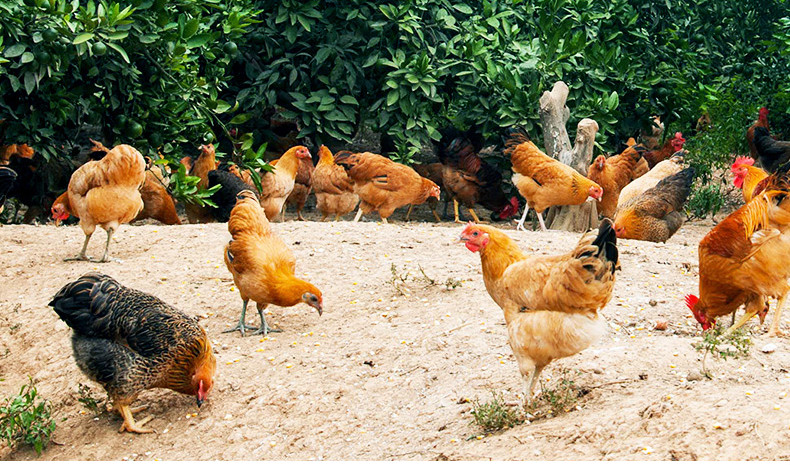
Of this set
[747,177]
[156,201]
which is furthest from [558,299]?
[156,201]

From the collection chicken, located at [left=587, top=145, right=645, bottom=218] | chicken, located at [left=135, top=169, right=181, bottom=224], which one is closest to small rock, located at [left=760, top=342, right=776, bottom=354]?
chicken, located at [left=587, top=145, right=645, bottom=218]

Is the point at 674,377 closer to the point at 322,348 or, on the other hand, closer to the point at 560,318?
the point at 560,318

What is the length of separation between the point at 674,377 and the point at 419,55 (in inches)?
313

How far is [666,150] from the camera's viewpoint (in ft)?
45.1

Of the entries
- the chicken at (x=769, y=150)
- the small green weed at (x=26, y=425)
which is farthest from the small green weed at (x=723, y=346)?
the chicken at (x=769, y=150)

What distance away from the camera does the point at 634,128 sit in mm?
12891

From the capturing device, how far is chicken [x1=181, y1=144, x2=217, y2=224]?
10.5m

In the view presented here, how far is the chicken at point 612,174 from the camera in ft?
36.7

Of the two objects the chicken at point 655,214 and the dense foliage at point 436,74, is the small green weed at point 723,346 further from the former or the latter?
the dense foliage at point 436,74

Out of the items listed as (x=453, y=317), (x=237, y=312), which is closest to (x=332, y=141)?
(x=237, y=312)

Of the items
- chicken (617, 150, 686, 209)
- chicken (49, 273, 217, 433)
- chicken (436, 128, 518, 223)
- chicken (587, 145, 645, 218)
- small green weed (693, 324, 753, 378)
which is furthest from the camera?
chicken (436, 128, 518, 223)

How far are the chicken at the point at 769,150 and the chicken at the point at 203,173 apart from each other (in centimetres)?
768

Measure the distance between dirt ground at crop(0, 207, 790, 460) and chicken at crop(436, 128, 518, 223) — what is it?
12.8 ft

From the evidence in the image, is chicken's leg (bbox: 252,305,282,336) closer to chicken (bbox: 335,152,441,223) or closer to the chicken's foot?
the chicken's foot
